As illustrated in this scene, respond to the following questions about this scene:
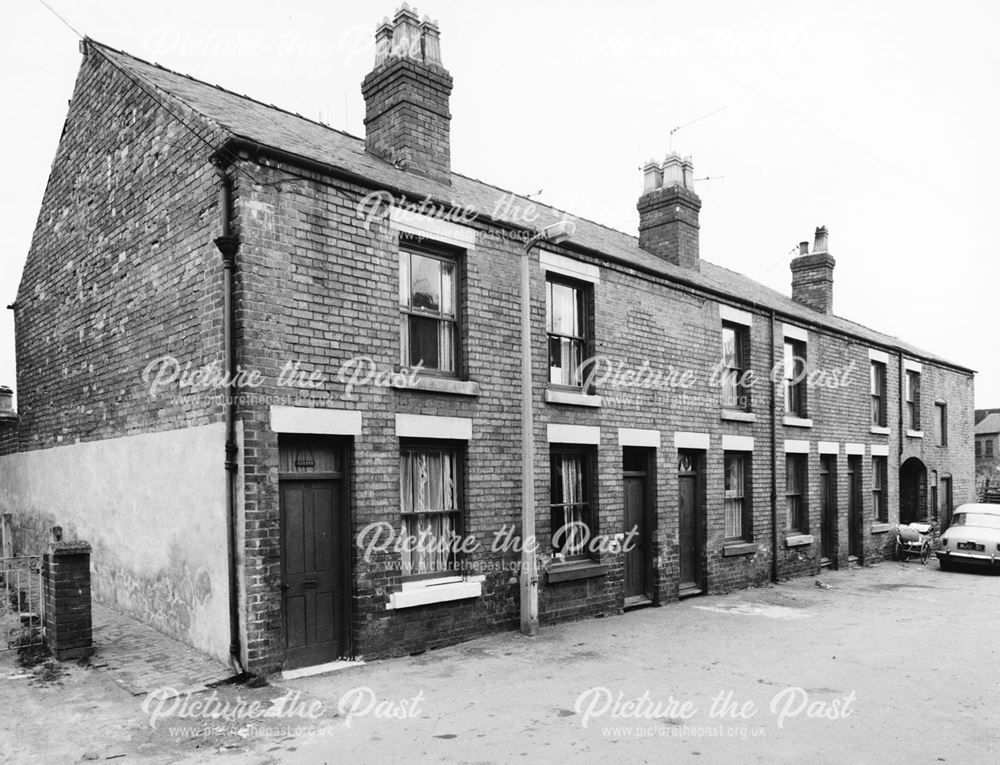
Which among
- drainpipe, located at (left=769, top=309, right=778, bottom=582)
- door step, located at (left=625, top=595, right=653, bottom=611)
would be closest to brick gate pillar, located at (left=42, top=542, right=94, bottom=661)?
door step, located at (left=625, top=595, right=653, bottom=611)

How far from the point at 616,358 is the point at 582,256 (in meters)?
1.78

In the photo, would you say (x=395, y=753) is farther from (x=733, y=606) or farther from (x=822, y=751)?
(x=733, y=606)

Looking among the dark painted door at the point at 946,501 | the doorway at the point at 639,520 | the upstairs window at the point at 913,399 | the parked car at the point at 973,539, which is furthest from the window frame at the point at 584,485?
the dark painted door at the point at 946,501

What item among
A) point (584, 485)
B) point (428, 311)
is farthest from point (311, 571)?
point (584, 485)

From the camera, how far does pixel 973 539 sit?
18297 millimetres

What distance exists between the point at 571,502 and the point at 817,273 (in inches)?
554

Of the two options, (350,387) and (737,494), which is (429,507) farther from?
(737,494)

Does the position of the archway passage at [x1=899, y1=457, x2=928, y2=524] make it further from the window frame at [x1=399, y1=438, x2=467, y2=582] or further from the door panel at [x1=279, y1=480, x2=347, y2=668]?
the door panel at [x1=279, y1=480, x2=347, y2=668]

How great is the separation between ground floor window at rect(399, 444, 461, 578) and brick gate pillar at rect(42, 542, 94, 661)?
3.51 m

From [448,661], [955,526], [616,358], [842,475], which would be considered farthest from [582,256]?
[955,526]

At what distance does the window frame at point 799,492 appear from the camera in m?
17.0

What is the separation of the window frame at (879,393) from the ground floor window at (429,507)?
15314mm

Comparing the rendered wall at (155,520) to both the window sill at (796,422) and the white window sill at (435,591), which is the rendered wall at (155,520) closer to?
the white window sill at (435,591)

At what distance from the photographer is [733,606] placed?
13078 mm
